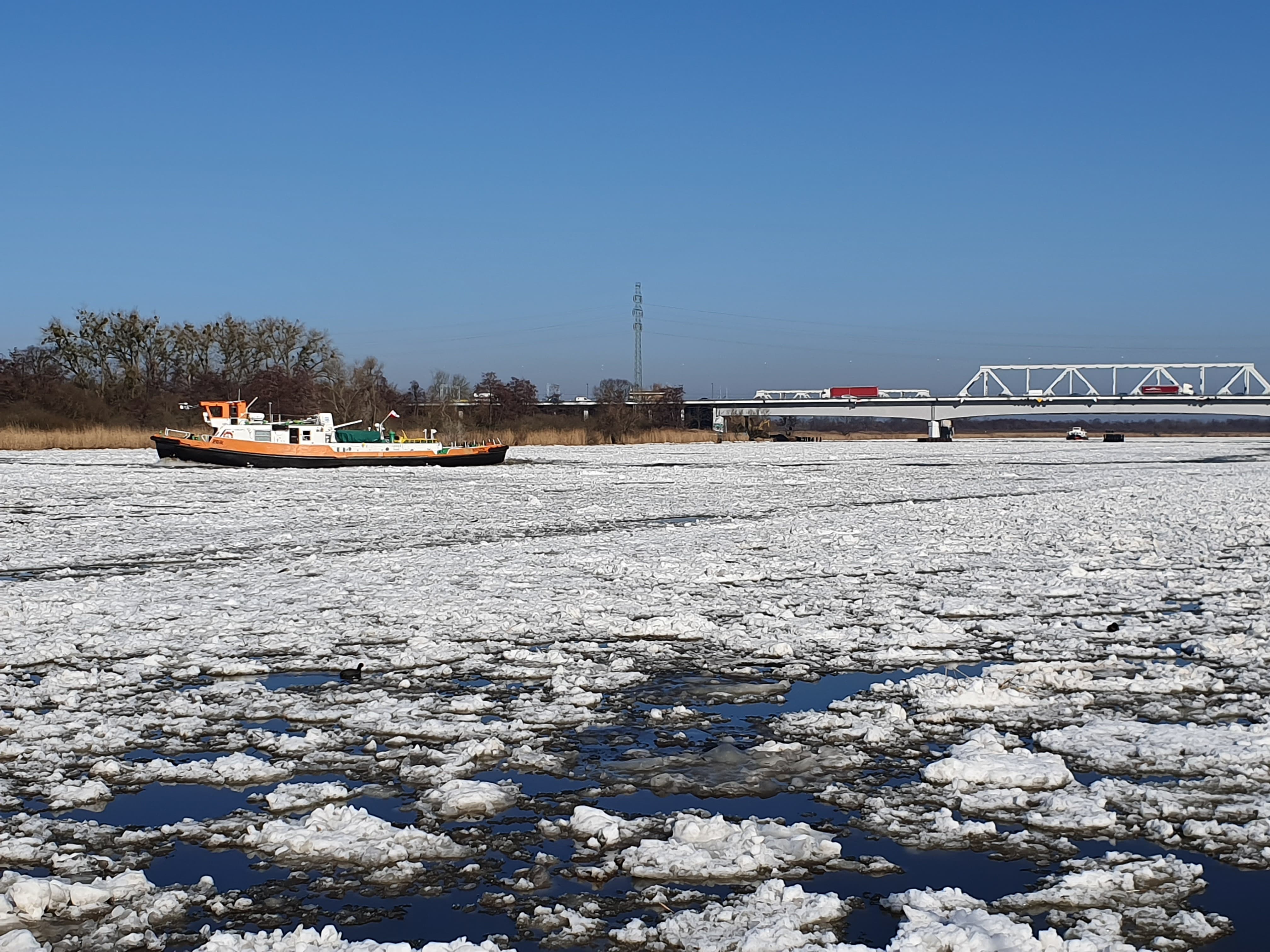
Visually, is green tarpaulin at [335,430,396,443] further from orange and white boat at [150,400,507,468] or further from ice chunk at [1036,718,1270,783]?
ice chunk at [1036,718,1270,783]

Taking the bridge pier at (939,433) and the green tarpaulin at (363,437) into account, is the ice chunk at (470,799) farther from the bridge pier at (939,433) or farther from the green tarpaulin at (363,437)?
the bridge pier at (939,433)

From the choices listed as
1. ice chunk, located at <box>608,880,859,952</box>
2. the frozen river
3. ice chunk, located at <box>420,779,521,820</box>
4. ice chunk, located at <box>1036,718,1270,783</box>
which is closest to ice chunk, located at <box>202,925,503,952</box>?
the frozen river

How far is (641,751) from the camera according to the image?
7109mm

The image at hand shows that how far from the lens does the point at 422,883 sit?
16.6 feet

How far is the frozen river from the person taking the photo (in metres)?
4.73

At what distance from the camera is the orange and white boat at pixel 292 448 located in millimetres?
55312

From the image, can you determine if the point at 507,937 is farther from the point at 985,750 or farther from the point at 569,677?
the point at 569,677

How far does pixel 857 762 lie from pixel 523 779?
2023 millimetres

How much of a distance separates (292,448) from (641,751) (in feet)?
168

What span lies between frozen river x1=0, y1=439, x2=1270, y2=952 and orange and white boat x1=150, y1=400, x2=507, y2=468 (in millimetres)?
39375

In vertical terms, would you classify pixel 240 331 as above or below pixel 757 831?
above

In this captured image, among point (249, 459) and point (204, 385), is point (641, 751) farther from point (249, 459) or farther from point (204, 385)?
point (204, 385)

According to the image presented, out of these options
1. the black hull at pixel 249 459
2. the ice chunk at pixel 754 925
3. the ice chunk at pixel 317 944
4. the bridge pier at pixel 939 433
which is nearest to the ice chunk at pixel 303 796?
the ice chunk at pixel 317 944

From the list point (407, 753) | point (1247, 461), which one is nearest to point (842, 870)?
point (407, 753)
